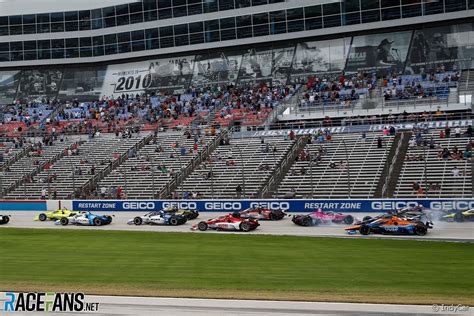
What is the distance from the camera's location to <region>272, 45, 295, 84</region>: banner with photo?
55.0 metres

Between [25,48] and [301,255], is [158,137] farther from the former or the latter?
[301,255]

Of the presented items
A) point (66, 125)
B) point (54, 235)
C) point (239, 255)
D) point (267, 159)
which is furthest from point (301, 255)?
point (66, 125)

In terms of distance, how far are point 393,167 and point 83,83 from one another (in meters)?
38.1

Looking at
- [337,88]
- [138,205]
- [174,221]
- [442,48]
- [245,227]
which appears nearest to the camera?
[245,227]

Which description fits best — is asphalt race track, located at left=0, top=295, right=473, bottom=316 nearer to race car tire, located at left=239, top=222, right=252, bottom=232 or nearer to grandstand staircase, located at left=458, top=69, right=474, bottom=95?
race car tire, located at left=239, top=222, right=252, bottom=232

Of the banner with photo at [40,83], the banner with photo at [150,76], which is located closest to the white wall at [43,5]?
the banner with photo at [40,83]

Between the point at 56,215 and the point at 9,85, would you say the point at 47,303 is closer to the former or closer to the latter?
the point at 56,215

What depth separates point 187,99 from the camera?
184 feet

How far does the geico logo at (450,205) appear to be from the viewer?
31031mm

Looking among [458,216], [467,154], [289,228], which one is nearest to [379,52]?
[467,154]

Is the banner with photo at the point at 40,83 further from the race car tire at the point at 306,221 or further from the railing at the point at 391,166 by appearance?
the race car tire at the point at 306,221

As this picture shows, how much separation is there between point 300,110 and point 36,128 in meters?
25.1

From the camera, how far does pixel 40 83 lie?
2564 inches

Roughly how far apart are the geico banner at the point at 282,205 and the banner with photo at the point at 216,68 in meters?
21.3
